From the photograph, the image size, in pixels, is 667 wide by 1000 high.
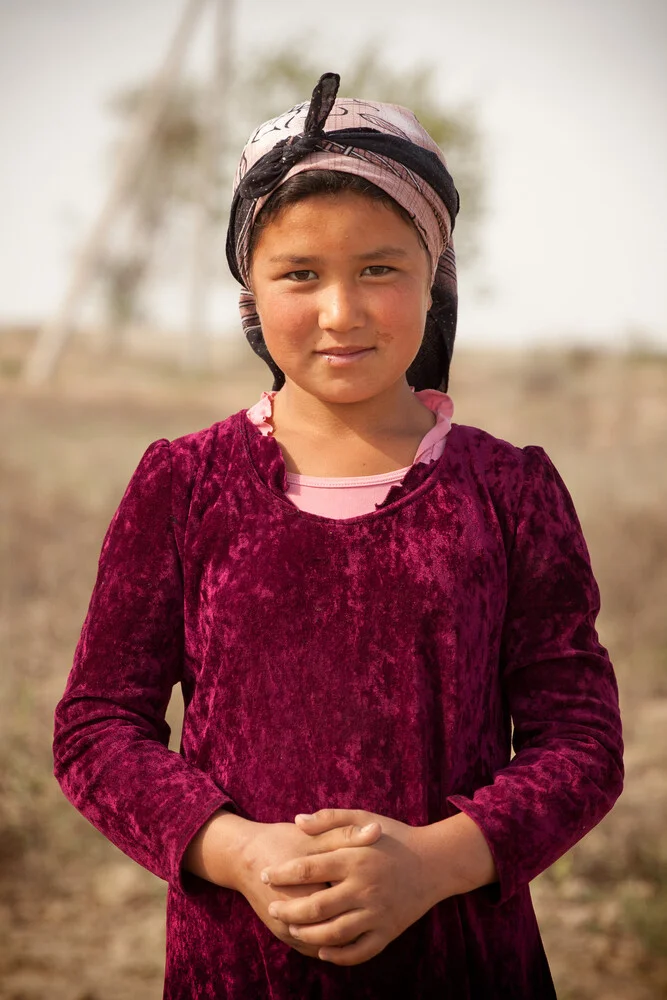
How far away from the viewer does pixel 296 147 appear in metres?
1.29

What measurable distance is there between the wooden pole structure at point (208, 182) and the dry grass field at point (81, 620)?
489 millimetres

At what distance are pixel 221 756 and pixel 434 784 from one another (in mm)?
285

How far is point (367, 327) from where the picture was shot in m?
1.31

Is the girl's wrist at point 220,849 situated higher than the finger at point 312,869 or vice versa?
the girl's wrist at point 220,849

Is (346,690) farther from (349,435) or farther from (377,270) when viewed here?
(377,270)

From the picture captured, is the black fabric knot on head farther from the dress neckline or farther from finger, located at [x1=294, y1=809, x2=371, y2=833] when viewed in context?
finger, located at [x1=294, y1=809, x2=371, y2=833]

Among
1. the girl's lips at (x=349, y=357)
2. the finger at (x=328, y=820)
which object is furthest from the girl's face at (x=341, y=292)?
the finger at (x=328, y=820)

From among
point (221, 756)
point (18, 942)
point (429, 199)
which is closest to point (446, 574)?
point (221, 756)

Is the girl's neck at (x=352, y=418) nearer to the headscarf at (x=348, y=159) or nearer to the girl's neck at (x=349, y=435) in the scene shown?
the girl's neck at (x=349, y=435)

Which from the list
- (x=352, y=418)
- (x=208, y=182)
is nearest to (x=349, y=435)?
(x=352, y=418)

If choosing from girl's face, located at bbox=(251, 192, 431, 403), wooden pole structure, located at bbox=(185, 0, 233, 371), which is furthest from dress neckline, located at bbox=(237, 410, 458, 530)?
wooden pole structure, located at bbox=(185, 0, 233, 371)

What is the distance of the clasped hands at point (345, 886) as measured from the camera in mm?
1169

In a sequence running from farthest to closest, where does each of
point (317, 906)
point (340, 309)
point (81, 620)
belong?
point (81, 620)
point (340, 309)
point (317, 906)

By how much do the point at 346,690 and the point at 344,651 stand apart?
0.05 metres
